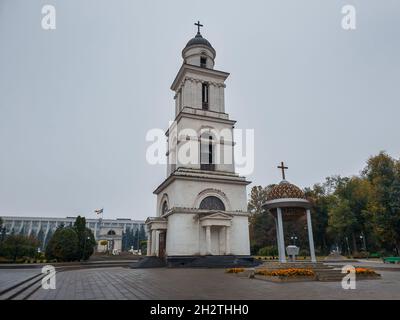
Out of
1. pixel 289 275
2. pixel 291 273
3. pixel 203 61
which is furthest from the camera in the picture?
pixel 203 61

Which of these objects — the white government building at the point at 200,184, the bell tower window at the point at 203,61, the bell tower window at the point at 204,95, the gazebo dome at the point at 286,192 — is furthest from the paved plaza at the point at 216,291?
the bell tower window at the point at 203,61

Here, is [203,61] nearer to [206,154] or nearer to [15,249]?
[206,154]

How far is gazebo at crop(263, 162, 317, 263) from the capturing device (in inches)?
661

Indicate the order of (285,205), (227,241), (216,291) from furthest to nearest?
(227,241)
(285,205)
(216,291)

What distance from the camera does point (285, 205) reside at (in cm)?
1686

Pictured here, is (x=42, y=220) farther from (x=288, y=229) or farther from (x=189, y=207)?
(x=189, y=207)

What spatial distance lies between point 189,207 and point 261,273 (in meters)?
14.5

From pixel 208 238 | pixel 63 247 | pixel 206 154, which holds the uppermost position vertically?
pixel 206 154

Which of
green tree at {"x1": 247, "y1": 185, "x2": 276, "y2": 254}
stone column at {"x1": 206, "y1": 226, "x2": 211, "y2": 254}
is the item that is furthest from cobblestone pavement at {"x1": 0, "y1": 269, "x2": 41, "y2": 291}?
green tree at {"x1": 247, "y1": 185, "x2": 276, "y2": 254}

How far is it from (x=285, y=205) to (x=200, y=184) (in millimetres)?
13883

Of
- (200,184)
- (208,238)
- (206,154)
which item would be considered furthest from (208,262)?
(206,154)

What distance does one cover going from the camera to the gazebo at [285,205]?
661 inches

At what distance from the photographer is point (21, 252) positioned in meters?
46.1
